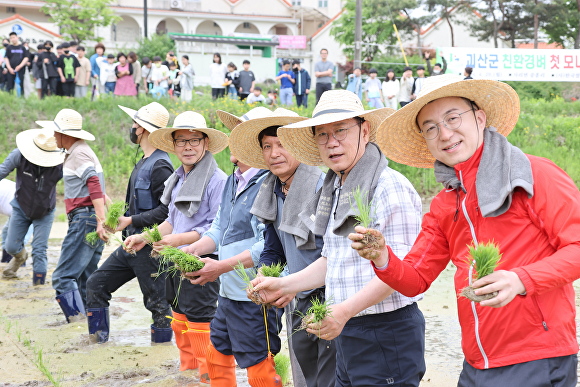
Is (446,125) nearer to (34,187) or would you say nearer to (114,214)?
(114,214)

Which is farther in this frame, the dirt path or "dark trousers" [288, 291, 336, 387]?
the dirt path

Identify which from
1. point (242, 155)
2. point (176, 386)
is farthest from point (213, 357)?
point (242, 155)

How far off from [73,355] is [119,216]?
155 centimetres

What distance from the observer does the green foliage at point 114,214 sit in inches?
249

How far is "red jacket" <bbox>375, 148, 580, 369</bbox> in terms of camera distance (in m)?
2.68

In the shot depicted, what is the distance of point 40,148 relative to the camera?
9.02 m

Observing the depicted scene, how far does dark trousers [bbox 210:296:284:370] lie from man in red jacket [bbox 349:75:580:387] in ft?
6.10

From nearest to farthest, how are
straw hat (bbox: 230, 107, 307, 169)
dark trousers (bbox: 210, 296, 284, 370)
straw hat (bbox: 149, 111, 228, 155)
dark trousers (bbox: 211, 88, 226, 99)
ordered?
straw hat (bbox: 230, 107, 307, 169), dark trousers (bbox: 210, 296, 284, 370), straw hat (bbox: 149, 111, 228, 155), dark trousers (bbox: 211, 88, 226, 99)

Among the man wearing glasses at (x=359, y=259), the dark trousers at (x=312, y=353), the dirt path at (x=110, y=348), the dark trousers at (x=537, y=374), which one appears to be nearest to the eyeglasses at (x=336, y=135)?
the man wearing glasses at (x=359, y=259)

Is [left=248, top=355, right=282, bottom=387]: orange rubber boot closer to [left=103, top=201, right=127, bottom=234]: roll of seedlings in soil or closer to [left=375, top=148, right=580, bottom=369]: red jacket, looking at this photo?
[left=375, top=148, right=580, bottom=369]: red jacket

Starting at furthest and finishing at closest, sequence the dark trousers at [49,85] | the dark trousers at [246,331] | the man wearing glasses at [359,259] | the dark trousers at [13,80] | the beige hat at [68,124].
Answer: the dark trousers at [13,80] < the dark trousers at [49,85] < the beige hat at [68,124] < the dark trousers at [246,331] < the man wearing glasses at [359,259]

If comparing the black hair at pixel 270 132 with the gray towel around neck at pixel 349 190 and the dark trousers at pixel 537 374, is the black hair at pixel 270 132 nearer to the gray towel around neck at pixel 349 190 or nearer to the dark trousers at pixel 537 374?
the gray towel around neck at pixel 349 190

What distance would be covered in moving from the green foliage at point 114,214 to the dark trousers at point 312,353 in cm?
249

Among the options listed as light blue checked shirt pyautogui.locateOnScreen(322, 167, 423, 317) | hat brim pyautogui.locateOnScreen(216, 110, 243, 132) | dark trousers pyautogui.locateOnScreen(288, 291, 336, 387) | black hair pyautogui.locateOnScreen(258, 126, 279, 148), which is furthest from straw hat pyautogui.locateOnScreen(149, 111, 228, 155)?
light blue checked shirt pyautogui.locateOnScreen(322, 167, 423, 317)
